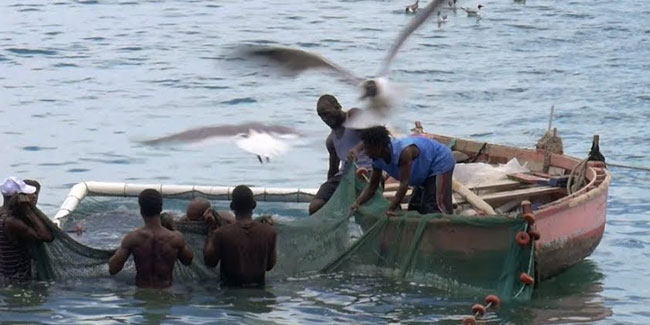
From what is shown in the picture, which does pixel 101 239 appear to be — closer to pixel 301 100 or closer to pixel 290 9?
pixel 301 100

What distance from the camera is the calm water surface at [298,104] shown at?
454 inches

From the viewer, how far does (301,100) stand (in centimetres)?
2475

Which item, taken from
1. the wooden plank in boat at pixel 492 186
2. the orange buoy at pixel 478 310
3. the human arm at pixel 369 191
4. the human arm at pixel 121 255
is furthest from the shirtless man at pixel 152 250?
the wooden plank in boat at pixel 492 186

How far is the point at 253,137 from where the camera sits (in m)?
10.8

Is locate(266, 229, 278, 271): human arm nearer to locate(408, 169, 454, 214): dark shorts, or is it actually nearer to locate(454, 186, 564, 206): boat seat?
locate(408, 169, 454, 214): dark shorts

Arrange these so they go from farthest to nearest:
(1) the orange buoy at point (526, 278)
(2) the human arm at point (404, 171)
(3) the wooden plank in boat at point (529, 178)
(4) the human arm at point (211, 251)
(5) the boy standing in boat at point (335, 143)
Result: (3) the wooden plank in boat at point (529, 178) < (5) the boy standing in boat at point (335, 143) < (2) the human arm at point (404, 171) < (4) the human arm at point (211, 251) < (1) the orange buoy at point (526, 278)

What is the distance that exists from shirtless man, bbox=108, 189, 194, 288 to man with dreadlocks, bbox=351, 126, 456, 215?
5.45ft

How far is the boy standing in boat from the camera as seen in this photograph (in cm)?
1234

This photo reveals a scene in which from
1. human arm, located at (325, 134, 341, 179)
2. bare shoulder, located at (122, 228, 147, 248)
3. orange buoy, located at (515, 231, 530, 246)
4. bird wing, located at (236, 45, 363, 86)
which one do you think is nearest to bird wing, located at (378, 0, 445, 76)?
bird wing, located at (236, 45, 363, 86)

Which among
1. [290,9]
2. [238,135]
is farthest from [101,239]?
[290,9]

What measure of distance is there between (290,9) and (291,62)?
24597 millimetres

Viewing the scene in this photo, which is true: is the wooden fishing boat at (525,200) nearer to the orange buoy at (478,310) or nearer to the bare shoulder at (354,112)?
the orange buoy at (478,310)

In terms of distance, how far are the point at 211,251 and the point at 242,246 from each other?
26 cm

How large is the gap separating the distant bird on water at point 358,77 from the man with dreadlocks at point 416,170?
0.29 metres
